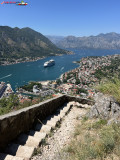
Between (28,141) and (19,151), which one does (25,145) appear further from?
(19,151)

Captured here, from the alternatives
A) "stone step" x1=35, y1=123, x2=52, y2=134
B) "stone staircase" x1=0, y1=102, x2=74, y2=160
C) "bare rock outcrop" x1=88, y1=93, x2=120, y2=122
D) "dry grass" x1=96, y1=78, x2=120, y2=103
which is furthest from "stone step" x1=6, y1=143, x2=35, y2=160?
"dry grass" x1=96, y1=78, x2=120, y2=103

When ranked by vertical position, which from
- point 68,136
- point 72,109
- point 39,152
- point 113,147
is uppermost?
point 113,147

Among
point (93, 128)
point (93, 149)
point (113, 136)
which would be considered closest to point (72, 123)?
point (93, 128)

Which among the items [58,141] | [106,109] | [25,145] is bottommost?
[58,141]

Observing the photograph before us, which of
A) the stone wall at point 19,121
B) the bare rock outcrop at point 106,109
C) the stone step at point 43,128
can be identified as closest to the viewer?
the stone wall at point 19,121

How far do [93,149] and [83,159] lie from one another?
0.71ft

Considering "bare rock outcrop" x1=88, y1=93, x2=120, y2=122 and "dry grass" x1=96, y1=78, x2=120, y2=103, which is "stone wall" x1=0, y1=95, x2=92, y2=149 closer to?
"bare rock outcrop" x1=88, y1=93, x2=120, y2=122

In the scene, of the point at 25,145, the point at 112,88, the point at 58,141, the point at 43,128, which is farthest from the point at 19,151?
the point at 112,88

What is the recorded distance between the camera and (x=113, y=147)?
1913mm

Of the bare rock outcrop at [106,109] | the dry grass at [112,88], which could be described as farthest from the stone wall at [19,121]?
the dry grass at [112,88]

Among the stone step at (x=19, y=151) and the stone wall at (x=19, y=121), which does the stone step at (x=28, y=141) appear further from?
the stone step at (x=19, y=151)

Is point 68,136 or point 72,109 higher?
point 68,136

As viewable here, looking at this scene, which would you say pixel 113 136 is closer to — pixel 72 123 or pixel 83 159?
pixel 83 159

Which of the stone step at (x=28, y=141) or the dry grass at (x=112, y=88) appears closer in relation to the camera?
the stone step at (x=28, y=141)
